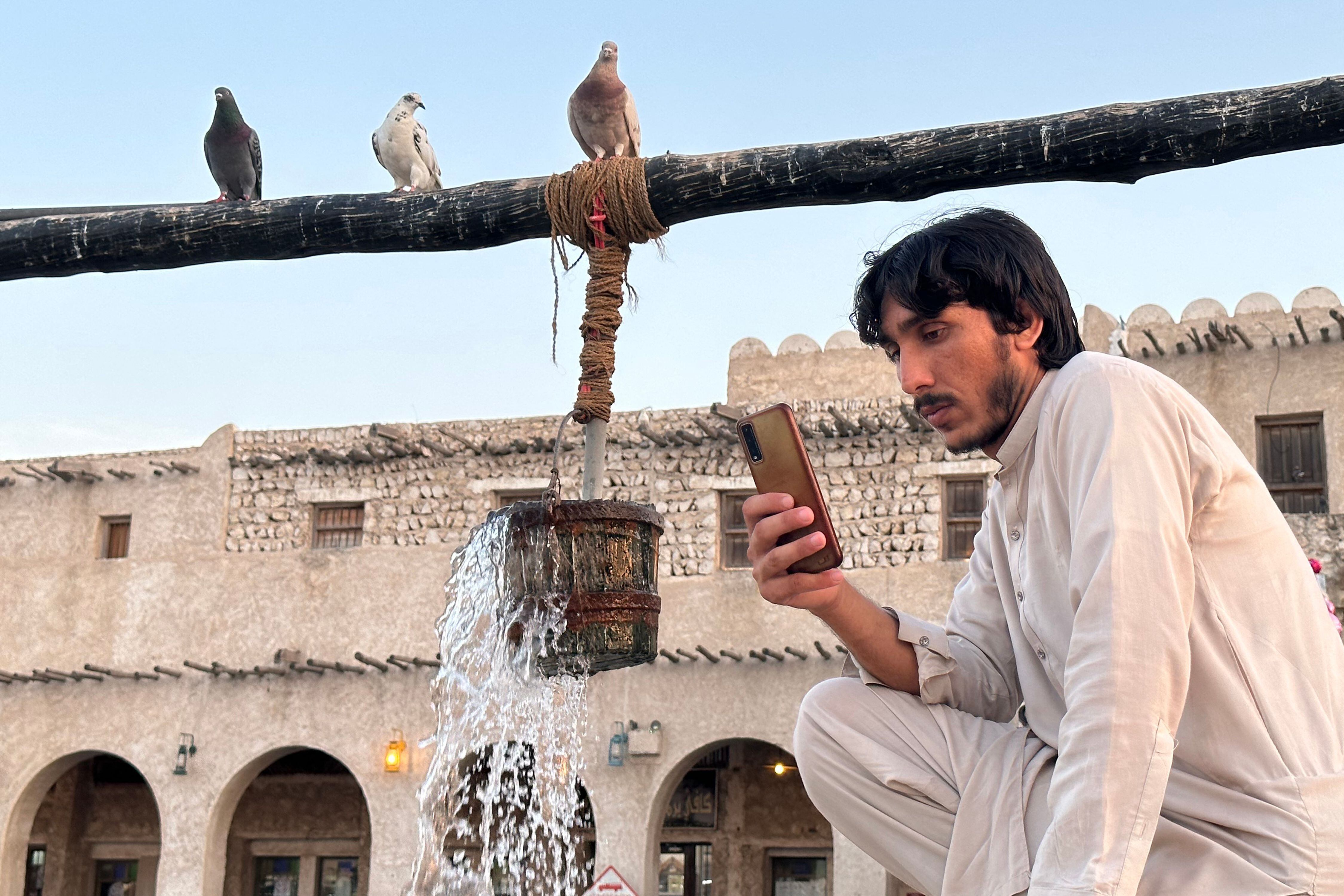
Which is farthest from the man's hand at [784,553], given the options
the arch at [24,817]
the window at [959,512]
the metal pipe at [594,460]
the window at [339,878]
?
the window at [339,878]

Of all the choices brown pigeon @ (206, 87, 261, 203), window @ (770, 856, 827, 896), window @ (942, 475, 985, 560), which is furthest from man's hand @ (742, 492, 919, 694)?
window @ (770, 856, 827, 896)

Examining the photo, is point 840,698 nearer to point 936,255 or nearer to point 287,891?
point 936,255

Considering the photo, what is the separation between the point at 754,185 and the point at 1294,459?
14.3 m

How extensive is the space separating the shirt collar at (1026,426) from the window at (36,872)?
20589mm

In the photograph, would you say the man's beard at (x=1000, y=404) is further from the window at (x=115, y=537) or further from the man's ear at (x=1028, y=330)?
the window at (x=115, y=537)

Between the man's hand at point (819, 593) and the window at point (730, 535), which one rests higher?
the window at point (730, 535)

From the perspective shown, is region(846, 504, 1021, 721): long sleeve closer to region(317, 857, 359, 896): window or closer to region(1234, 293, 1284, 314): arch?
region(1234, 293, 1284, 314): arch

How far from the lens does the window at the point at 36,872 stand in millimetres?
19922

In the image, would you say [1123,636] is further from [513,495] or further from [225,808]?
[225,808]

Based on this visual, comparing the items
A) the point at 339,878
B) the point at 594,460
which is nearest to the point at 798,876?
the point at 339,878

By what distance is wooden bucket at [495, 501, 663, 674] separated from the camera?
3229mm

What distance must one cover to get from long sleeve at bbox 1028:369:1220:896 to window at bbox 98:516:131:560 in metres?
18.9

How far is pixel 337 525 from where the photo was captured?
1847cm

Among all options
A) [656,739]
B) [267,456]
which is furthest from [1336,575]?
[267,456]
